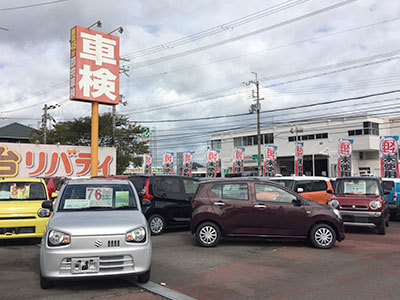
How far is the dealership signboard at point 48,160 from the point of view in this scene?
21.5m

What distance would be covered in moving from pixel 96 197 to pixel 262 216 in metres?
4.09

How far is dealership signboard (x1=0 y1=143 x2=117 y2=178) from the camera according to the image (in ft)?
70.4

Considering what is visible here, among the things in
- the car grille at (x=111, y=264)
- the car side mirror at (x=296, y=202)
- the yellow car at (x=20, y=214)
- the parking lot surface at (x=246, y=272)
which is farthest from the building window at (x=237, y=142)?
the car grille at (x=111, y=264)

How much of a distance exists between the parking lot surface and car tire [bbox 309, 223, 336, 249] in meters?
0.23

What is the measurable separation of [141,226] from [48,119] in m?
40.6

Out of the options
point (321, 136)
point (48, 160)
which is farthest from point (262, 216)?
point (321, 136)

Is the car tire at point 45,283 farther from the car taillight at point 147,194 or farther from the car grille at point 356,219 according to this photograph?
the car grille at point 356,219

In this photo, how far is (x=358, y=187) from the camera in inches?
463

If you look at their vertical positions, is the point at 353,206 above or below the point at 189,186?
below

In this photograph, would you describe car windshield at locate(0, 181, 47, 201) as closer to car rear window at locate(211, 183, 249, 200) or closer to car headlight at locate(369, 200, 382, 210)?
car rear window at locate(211, 183, 249, 200)

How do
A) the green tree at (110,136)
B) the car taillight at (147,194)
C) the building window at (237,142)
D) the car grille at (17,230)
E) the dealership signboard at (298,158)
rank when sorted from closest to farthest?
1. the car grille at (17,230)
2. the car taillight at (147,194)
3. the green tree at (110,136)
4. the dealership signboard at (298,158)
5. the building window at (237,142)

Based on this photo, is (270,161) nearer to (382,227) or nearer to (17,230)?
(382,227)

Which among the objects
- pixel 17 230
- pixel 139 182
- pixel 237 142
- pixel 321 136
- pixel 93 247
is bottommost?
pixel 17 230

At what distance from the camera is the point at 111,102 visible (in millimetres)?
22156
